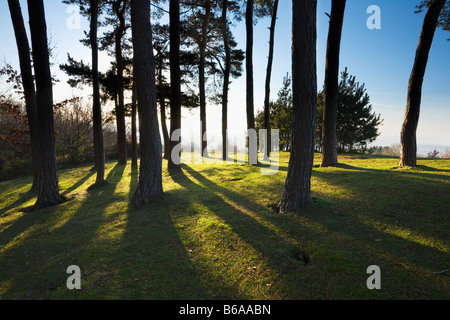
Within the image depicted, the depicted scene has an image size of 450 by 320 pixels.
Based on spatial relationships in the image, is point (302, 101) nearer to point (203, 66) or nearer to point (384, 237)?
point (384, 237)

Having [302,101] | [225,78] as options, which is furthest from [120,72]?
[302,101]

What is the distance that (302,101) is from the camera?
178 inches

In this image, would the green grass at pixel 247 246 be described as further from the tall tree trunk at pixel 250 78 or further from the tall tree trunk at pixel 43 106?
the tall tree trunk at pixel 250 78

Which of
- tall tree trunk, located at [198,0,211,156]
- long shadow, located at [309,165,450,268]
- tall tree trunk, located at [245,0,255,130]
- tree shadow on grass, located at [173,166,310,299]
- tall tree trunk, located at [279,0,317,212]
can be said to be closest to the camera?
long shadow, located at [309,165,450,268]

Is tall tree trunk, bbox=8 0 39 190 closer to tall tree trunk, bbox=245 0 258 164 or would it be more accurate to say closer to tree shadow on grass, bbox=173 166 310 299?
tree shadow on grass, bbox=173 166 310 299

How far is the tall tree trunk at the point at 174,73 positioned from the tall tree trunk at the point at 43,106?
13.8 feet

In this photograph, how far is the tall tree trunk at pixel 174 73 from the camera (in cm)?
982

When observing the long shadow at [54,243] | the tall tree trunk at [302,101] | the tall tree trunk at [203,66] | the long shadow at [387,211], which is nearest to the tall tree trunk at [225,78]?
the tall tree trunk at [203,66]

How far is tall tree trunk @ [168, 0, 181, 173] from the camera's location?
9820mm

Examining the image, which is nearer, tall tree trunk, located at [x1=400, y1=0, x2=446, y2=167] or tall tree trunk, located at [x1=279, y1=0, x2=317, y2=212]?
tall tree trunk, located at [x1=279, y1=0, x2=317, y2=212]

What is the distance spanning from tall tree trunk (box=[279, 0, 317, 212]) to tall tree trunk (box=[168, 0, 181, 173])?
20.9 feet

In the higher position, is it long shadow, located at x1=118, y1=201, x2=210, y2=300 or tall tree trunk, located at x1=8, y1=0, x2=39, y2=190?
tall tree trunk, located at x1=8, y1=0, x2=39, y2=190

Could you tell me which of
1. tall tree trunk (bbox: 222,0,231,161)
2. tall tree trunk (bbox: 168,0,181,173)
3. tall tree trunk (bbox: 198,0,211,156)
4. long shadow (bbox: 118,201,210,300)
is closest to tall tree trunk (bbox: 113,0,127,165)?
tall tree trunk (bbox: 198,0,211,156)

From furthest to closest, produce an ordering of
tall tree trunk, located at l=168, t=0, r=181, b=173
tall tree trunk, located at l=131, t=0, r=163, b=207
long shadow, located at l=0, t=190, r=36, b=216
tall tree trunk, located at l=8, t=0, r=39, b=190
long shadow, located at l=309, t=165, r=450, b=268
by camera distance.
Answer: tall tree trunk, located at l=168, t=0, r=181, b=173 < tall tree trunk, located at l=8, t=0, r=39, b=190 < long shadow, located at l=0, t=190, r=36, b=216 < tall tree trunk, located at l=131, t=0, r=163, b=207 < long shadow, located at l=309, t=165, r=450, b=268
